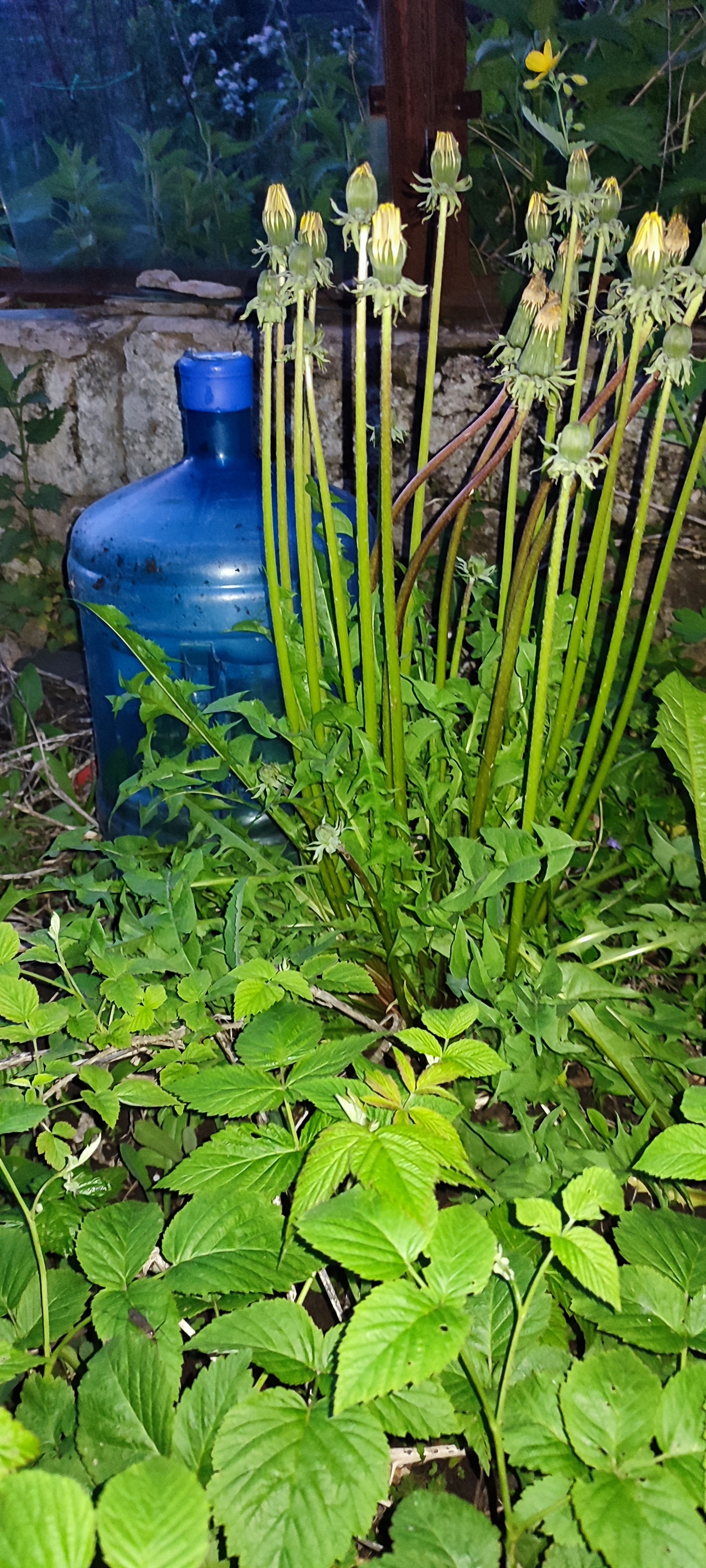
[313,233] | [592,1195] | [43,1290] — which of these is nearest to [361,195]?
[313,233]

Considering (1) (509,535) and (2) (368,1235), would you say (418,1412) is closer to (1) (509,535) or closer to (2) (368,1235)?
(2) (368,1235)

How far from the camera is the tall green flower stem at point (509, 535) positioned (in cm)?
107

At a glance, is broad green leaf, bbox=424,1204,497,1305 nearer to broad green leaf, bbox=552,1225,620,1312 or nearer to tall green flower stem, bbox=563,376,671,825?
broad green leaf, bbox=552,1225,620,1312

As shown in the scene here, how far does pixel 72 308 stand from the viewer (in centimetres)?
260

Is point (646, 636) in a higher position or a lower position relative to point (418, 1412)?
higher

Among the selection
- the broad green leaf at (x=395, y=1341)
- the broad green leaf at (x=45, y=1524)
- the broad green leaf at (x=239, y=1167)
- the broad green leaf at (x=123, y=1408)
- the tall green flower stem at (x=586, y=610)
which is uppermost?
the tall green flower stem at (x=586, y=610)

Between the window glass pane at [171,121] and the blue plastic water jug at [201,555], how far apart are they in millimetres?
1029

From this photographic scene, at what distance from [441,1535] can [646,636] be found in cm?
83

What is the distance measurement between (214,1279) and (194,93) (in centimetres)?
262

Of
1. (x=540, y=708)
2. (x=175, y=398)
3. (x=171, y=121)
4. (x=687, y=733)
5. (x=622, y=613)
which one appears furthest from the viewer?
(x=171, y=121)

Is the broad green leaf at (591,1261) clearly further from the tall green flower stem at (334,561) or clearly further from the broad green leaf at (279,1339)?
the tall green flower stem at (334,561)

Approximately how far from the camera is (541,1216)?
2.45 feet

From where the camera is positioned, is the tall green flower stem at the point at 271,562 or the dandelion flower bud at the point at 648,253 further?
the tall green flower stem at the point at 271,562

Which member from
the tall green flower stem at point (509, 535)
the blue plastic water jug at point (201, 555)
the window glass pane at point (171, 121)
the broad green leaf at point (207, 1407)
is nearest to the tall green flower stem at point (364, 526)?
the tall green flower stem at point (509, 535)
